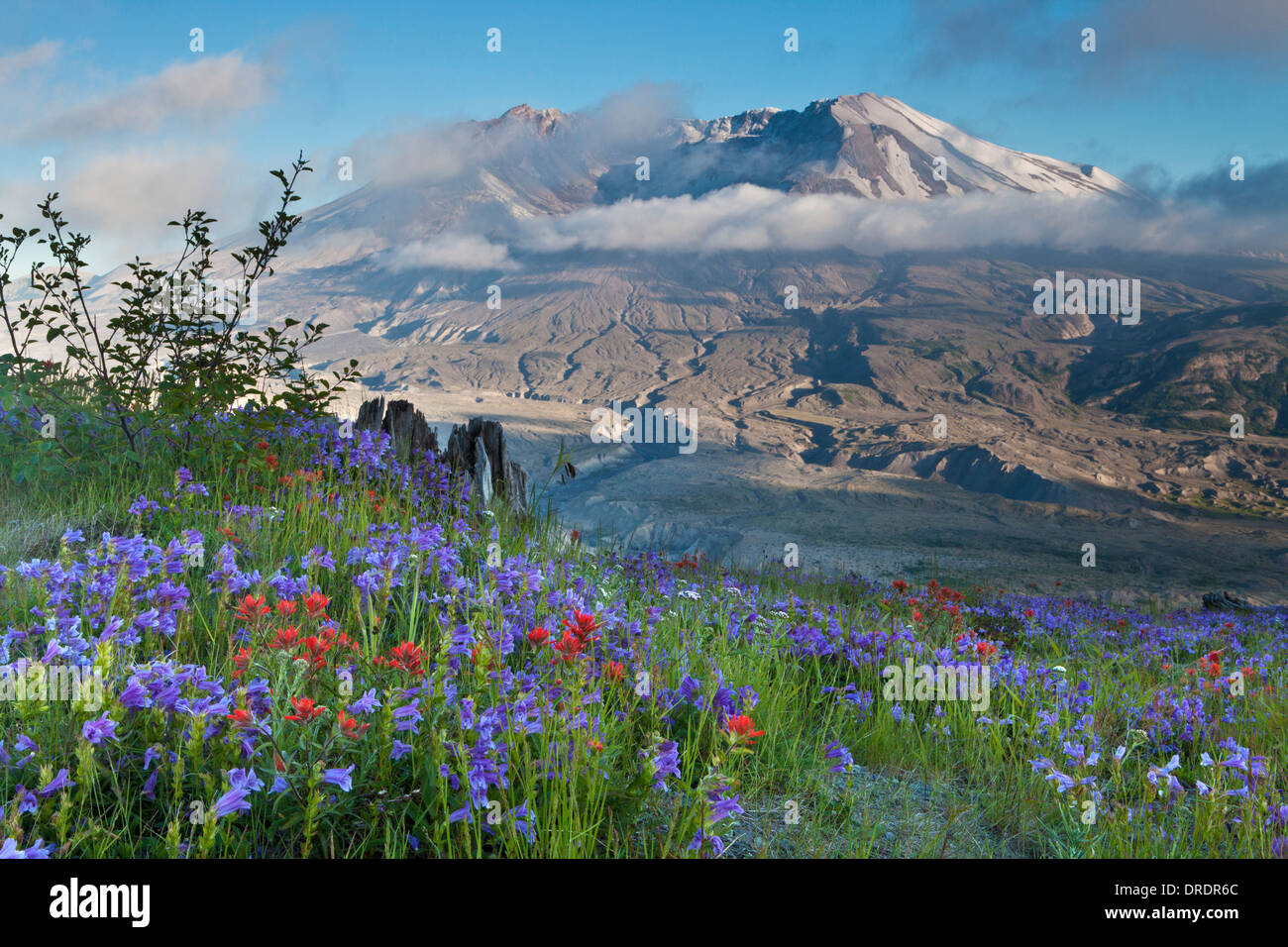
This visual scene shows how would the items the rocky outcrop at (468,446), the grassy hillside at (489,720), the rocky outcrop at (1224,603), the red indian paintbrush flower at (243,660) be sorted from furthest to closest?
the rocky outcrop at (1224,603) < the rocky outcrop at (468,446) < the red indian paintbrush flower at (243,660) < the grassy hillside at (489,720)

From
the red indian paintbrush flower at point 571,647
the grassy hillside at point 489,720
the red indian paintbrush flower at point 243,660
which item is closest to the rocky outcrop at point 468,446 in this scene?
the grassy hillside at point 489,720

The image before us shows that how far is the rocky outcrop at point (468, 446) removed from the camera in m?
7.78

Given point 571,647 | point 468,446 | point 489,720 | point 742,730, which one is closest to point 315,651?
point 489,720

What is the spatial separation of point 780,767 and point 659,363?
183 meters

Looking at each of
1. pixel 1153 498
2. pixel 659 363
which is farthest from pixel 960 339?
pixel 1153 498

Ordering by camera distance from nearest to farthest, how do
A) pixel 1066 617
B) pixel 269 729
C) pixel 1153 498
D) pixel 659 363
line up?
1. pixel 269 729
2. pixel 1066 617
3. pixel 1153 498
4. pixel 659 363

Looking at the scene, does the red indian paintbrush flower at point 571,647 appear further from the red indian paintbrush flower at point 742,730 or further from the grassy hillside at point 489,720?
the red indian paintbrush flower at point 742,730

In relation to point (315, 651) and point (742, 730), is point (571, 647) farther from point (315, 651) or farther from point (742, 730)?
point (315, 651)

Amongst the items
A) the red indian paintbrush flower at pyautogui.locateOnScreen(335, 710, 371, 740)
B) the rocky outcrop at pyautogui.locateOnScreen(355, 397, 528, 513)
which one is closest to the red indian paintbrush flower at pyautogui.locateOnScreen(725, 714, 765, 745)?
the red indian paintbrush flower at pyautogui.locateOnScreen(335, 710, 371, 740)

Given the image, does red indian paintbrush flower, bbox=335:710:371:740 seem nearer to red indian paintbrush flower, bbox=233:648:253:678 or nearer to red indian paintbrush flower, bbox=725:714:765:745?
red indian paintbrush flower, bbox=233:648:253:678

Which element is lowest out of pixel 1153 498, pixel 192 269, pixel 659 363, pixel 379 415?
pixel 1153 498

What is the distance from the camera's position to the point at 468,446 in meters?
8.15

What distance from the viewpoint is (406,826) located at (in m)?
1.89
